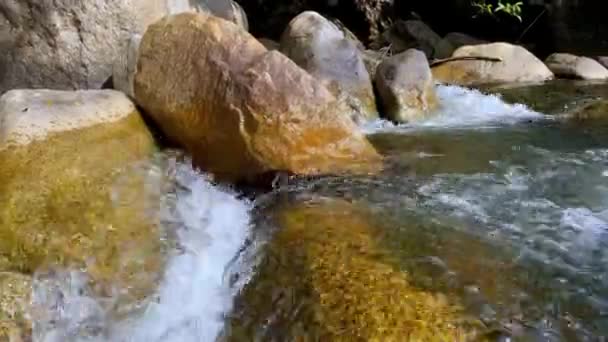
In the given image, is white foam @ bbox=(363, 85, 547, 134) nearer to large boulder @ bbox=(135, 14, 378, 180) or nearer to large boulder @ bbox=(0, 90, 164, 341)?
large boulder @ bbox=(135, 14, 378, 180)

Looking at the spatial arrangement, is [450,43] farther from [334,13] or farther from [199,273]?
[199,273]

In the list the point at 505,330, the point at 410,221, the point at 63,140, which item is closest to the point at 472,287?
the point at 505,330

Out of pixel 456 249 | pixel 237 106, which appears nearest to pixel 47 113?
pixel 237 106

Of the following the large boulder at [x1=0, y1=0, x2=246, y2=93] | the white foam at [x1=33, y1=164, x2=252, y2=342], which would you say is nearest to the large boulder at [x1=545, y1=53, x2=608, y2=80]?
the large boulder at [x1=0, y1=0, x2=246, y2=93]

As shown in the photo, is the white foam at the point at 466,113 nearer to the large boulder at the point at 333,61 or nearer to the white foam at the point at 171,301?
the large boulder at the point at 333,61

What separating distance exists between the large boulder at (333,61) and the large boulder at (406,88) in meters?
0.16

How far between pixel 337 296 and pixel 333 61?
446 centimetres

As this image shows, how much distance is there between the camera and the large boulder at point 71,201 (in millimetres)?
2914

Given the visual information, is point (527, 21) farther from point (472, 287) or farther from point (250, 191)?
point (472, 287)

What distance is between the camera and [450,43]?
11.5m

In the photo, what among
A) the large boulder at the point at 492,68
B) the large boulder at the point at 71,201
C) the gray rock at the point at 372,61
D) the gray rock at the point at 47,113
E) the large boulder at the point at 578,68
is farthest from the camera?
the large boulder at the point at 578,68

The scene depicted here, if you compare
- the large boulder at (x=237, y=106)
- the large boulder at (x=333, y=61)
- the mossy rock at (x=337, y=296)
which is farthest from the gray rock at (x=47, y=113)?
the large boulder at (x=333, y=61)

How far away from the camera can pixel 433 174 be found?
420cm

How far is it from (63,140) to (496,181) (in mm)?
2691
